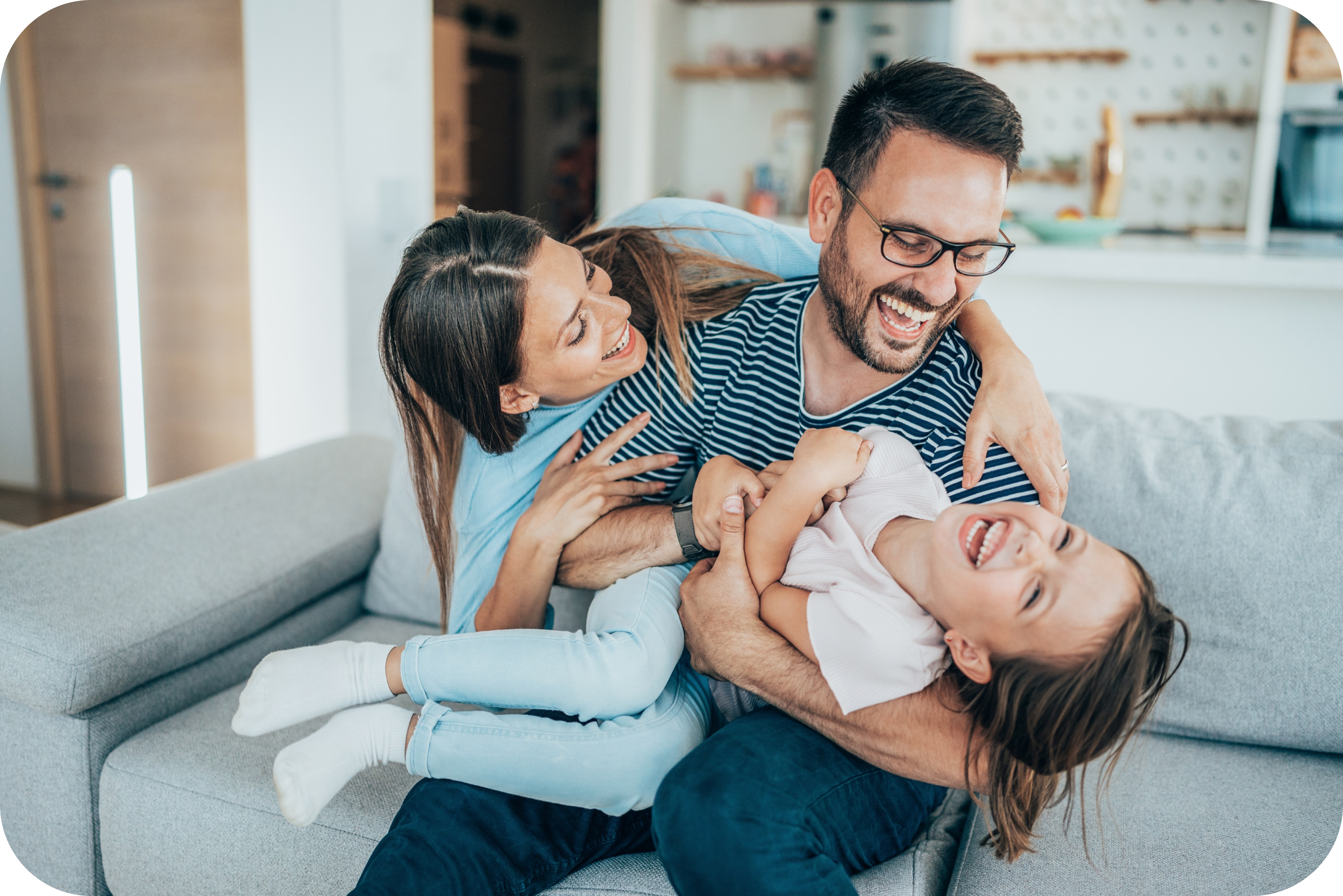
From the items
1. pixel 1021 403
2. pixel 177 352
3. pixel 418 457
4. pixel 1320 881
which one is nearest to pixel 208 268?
pixel 177 352

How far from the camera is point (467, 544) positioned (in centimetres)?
158

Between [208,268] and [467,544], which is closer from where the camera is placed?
[467,544]

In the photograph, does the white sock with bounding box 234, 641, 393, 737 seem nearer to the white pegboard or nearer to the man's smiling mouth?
the man's smiling mouth

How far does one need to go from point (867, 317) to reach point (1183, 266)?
1680mm

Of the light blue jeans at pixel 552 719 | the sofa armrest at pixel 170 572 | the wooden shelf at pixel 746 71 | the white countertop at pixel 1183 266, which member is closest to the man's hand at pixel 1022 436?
the light blue jeans at pixel 552 719

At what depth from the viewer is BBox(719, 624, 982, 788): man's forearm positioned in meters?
1.18

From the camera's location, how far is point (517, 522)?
4.95ft

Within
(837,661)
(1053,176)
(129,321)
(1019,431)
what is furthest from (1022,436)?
(1053,176)

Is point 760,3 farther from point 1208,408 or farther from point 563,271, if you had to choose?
point 563,271

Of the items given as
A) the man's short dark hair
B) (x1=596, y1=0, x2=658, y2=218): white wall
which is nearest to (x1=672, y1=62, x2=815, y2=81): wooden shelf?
(x1=596, y1=0, x2=658, y2=218): white wall

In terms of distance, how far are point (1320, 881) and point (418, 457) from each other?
4.61 feet

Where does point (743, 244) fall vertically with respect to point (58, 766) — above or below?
above

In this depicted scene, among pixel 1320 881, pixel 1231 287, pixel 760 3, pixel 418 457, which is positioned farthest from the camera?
pixel 760 3

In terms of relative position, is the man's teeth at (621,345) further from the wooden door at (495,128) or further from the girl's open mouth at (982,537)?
the wooden door at (495,128)
